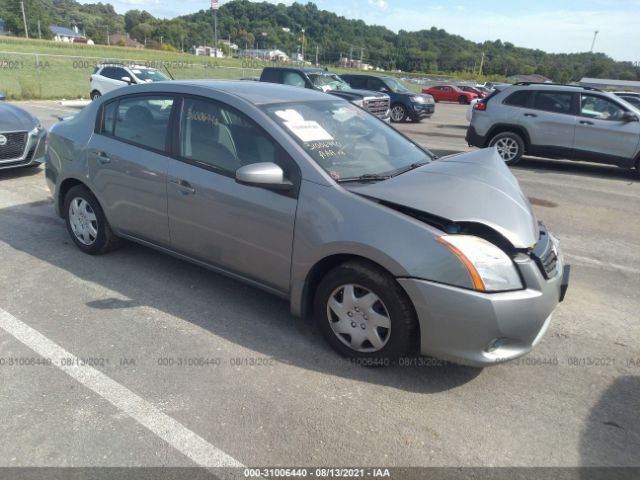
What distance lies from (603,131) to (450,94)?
27445mm

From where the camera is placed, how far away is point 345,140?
3715 millimetres

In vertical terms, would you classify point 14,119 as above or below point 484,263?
below

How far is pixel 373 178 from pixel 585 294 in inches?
94.7

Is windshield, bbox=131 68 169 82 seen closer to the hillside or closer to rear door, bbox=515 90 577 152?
rear door, bbox=515 90 577 152

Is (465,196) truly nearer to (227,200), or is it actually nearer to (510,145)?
(227,200)

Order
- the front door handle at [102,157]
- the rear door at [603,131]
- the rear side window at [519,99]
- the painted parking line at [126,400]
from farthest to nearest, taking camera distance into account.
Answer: the rear side window at [519,99]
the rear door at [603,131]
the front door handle at [102,157]
the painted parking line at [126,400]

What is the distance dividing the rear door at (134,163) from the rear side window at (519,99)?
8.30m

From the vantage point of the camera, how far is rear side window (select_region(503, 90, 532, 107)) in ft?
33.4

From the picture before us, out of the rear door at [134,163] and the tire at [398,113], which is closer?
the rear door at [134,163]

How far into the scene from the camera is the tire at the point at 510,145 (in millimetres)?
10312

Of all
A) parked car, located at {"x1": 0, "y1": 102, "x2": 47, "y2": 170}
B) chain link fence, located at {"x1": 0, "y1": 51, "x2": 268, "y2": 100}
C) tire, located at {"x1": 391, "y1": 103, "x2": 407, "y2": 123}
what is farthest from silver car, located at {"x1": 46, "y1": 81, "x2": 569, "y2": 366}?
tire, located at {"x1": 391, "y1": 103, "x2": 407, "y2": 123}

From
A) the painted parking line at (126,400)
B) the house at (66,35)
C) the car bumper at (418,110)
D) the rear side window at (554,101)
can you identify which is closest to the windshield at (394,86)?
the car bumper at (418,110)

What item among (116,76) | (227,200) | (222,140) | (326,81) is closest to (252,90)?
(222,140)

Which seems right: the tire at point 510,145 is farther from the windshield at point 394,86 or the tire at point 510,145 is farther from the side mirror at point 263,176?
the windshield at point 394,86
